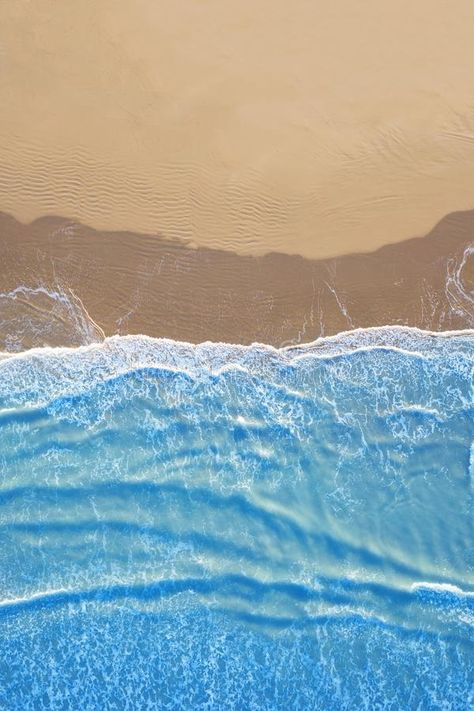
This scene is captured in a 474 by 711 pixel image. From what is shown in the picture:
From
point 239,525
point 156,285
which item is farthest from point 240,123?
point 239,525

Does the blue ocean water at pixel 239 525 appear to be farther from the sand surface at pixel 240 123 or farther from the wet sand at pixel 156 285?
the sand surface at pixel 240 123

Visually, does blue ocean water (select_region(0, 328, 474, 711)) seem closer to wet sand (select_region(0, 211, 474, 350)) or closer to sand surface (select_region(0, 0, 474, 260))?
wet sand (select_region(0, 211, 474, 350))

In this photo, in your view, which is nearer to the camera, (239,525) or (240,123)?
(239,525)

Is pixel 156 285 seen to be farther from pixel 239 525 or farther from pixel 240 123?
pixel 239 525

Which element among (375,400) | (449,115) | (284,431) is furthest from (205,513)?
(449,115)

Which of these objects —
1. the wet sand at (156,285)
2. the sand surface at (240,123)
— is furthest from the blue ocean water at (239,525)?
the sand surface at (240,123)

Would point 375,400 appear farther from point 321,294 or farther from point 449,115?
point 449,115
